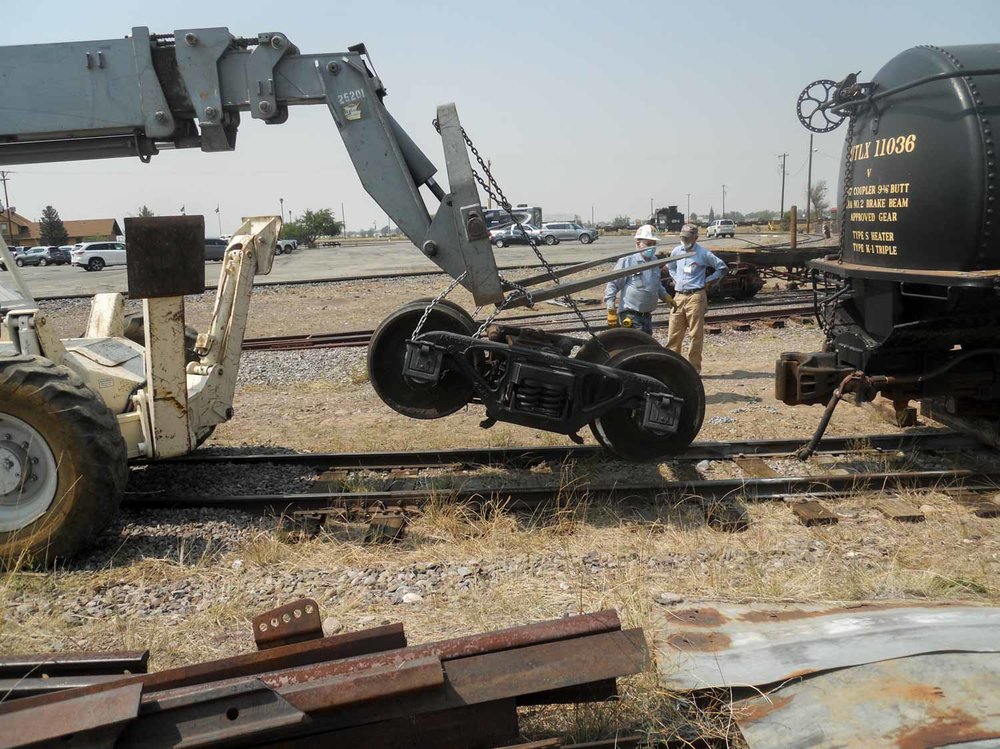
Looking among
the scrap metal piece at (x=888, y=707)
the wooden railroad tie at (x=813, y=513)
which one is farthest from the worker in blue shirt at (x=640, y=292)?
the scrap metal piece at (x=888, y=707)

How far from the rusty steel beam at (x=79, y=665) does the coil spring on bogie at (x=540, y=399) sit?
125 inches

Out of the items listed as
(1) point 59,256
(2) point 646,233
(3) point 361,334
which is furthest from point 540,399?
(1) point 59,256

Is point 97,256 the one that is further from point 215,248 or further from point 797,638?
point 797,638

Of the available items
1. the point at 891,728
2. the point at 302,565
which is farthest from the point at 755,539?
the point at 302,565

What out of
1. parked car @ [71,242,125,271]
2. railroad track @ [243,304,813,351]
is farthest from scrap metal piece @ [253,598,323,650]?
parked car @ [71,242,125,271]

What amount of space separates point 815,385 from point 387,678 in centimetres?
510

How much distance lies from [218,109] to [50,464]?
2.68 metres

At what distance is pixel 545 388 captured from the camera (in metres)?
5.83

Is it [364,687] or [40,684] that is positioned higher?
[364,687]

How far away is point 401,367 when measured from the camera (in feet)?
20.4

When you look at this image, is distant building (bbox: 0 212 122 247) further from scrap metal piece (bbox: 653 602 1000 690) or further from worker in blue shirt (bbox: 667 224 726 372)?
scrap metal piece (bbox: 653 602 1000 690)

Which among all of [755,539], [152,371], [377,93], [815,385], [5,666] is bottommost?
[755,539]

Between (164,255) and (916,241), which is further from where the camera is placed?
(916,241)

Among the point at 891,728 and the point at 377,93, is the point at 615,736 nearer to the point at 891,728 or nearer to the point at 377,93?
the point at 891,728
